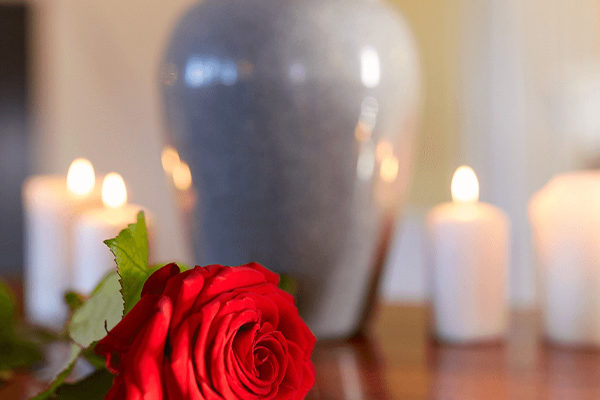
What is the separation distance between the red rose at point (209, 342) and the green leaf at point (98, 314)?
52mm

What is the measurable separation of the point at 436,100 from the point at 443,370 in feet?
3.54

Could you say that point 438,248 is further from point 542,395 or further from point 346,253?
point 542,395

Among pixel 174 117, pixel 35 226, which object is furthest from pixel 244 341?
pixel 35 226

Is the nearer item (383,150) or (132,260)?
(132,260)

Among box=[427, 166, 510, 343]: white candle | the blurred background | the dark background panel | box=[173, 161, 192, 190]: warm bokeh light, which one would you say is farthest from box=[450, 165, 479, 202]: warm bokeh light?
the dark background panel

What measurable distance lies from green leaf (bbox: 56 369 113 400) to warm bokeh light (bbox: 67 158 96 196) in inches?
17.2

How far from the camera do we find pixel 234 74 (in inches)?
19.2

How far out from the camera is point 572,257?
500mm

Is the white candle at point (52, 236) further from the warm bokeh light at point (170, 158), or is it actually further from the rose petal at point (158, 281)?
the rose petal at point (158, 281)

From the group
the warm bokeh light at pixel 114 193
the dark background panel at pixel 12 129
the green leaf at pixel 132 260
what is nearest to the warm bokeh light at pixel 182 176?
the warm bokeh light at pixel 114 193

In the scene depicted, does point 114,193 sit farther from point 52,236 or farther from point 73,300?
point 73,300

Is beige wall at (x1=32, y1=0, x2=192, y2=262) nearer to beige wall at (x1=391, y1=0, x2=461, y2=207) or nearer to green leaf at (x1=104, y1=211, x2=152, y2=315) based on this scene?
beige wall at (x1=391, y1=0, x2=461, y2=207)

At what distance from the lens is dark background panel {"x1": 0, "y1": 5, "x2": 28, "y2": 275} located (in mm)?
1912

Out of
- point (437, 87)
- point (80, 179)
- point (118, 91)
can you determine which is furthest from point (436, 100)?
point (80, 179)
